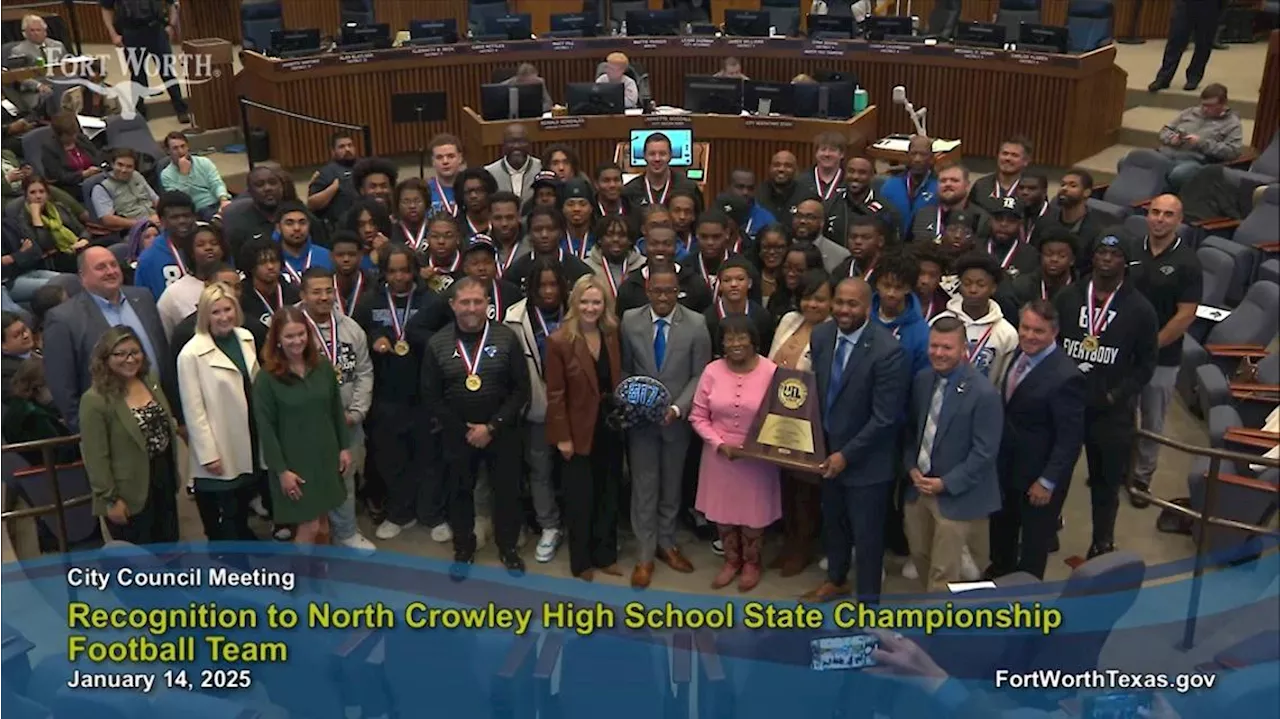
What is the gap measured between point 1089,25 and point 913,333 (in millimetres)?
7910

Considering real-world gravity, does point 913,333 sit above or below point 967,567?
above

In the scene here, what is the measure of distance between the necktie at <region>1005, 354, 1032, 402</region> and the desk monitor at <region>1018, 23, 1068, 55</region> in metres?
7.07

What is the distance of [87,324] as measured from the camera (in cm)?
508

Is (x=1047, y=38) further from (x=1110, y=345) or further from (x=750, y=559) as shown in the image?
(x=750, y=559)

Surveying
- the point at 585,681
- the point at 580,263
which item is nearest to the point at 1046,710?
the point at 585,681

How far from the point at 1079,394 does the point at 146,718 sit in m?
3.58

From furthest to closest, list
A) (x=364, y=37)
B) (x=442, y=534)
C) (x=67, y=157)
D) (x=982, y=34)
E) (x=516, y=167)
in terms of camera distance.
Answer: (x=364, y=37) → (x=982, y=34) → (x=67, y=157) → (x=516, y=167) → (x=442, y=534)

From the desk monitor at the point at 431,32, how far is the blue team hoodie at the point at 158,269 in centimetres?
637

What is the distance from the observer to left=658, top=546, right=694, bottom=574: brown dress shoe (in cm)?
546

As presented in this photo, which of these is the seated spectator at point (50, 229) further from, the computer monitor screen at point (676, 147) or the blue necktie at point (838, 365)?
the blue necktie at point (838, 365)

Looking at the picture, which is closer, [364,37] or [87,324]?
[87,324]

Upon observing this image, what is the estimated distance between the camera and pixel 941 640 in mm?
4055

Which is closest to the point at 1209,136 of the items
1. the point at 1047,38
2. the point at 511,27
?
the point at 1047,38

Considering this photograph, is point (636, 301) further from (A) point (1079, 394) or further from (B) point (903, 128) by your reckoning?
(B) point (903, 128)
